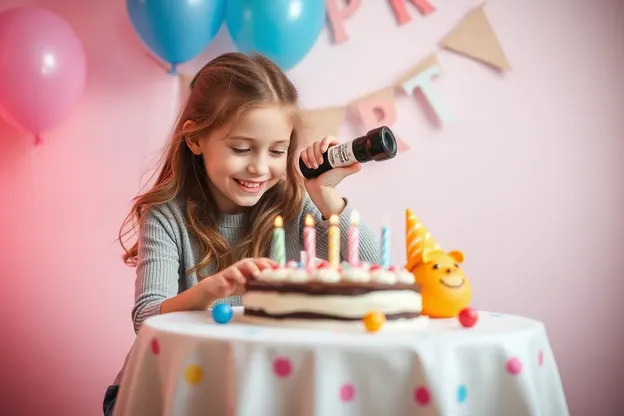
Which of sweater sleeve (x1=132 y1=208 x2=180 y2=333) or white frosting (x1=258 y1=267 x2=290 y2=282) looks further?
sweater sleeve (x1=132 y1=208 x2=180 y2=333)

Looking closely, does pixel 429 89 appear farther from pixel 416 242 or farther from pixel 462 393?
pixel 462 393

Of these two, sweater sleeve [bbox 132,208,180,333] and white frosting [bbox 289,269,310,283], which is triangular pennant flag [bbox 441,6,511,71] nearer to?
sweater sleeve [bbox 132,208,180,333]

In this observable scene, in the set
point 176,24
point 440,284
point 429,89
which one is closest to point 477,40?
point 429,89

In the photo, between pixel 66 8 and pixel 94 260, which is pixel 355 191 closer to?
pixel 94 260

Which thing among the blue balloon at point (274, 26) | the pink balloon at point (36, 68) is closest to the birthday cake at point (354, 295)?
the blue balloon at point (274, 26)

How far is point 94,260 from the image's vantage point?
2445 mm

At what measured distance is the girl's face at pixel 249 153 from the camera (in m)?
1.54

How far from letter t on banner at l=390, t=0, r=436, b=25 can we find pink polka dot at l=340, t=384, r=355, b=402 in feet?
6.02

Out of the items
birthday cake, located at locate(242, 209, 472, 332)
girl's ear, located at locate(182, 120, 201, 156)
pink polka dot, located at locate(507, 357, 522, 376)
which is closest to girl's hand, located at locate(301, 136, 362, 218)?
girl's ear, located at locate(182, 120, 201, 156)

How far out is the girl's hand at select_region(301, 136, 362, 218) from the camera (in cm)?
157

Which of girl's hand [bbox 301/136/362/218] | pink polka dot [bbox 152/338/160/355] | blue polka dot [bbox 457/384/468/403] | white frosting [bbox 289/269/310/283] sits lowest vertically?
blue polka dot [bbox 457/384/468/403]

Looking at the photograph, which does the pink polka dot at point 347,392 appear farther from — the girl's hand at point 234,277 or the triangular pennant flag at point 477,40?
the triangular pennant flag at point 477,40

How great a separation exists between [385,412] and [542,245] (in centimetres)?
170

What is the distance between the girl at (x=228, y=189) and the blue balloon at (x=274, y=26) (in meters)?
0.42
